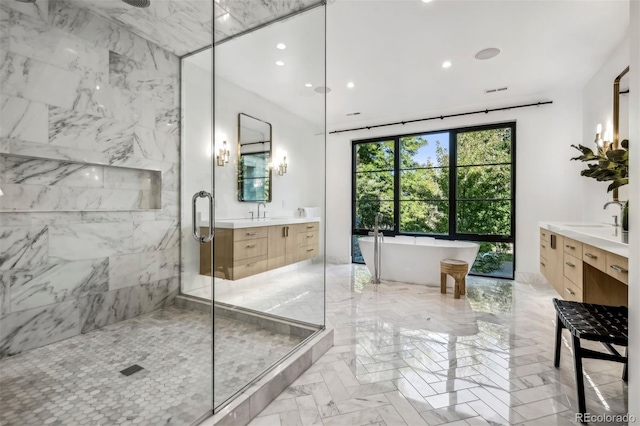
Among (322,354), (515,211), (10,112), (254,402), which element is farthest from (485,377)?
(10,112)

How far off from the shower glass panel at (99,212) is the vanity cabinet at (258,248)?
412 millimetres

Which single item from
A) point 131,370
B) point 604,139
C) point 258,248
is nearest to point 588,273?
point 604,139

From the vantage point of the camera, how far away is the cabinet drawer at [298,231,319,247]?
3.31 m

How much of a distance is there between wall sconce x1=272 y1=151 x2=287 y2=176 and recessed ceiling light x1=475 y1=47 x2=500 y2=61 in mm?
2285

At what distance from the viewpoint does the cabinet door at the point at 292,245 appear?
3205mm

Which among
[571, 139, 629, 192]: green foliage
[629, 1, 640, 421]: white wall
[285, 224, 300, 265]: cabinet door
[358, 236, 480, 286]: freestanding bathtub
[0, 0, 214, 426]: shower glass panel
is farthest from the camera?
[358, 236, 480, 286]: freestanding bathtub

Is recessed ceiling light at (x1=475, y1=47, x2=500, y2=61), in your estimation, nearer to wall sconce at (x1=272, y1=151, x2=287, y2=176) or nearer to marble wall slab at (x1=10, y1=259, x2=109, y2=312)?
wall sconce at (x1=272, y1=151, x2=287, y2=176)

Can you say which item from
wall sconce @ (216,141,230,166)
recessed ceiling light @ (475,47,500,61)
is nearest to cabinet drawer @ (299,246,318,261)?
wall sconce @ (216,141,230,166)

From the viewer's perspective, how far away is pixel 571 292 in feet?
7.76

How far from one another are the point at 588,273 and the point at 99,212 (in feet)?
12.9

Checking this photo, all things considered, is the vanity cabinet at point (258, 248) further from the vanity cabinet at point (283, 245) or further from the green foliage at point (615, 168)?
the green foliage at point (615, 168)

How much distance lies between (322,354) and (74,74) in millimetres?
2979

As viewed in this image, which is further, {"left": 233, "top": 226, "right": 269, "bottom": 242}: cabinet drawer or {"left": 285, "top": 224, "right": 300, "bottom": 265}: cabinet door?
{"left": 285, "top": 224, "right": 300, "bottom": 265}: cabinet door

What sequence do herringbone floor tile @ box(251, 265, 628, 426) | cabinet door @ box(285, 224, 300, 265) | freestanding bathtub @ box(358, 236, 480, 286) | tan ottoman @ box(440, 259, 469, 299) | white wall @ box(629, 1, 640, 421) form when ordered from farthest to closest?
freestanding bathtub @ box(358, 236, 480, 286) < tan ottoman @ box(440, 259, 469, 299) < cabinet door @ box(285, 224, 300, 265) < herringbone floor tile @ box(251, 265, 628, 426) < white wall @ box(629, 1, 640, 421)
